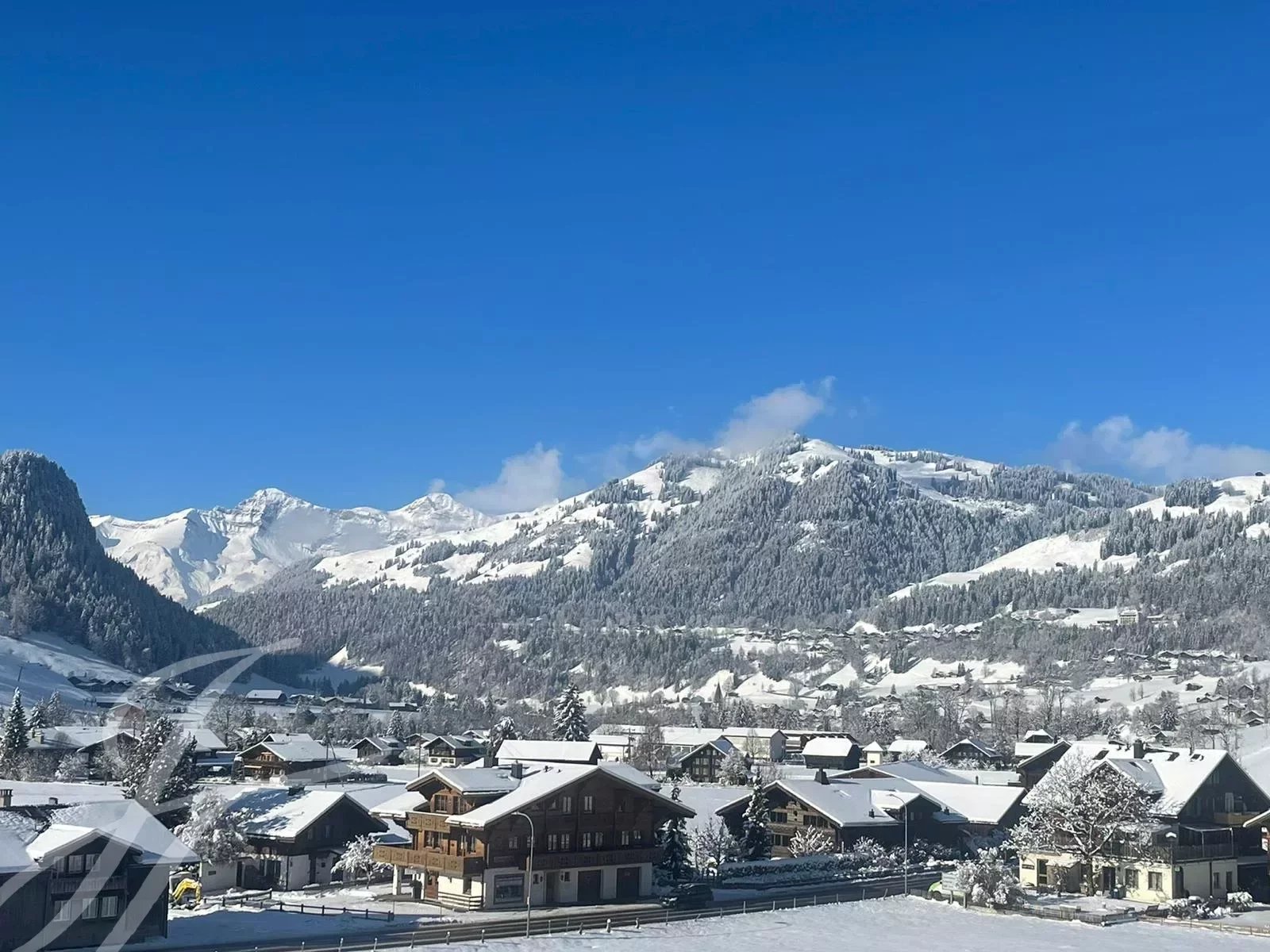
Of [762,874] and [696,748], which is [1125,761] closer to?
[762,874]

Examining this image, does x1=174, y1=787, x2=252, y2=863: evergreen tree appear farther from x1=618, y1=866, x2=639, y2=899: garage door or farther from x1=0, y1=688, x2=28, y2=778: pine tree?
x1=0, y1=688, x2=28, y2=778: pine tree

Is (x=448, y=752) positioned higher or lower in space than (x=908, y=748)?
lower

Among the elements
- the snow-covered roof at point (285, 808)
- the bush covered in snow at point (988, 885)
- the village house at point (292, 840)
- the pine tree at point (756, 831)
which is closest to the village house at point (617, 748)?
the pine tree at point (756, 831)

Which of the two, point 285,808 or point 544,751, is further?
point 544,751

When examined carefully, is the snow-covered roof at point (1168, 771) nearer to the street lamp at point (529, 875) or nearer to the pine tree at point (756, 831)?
the pine tree at point (756, 831)

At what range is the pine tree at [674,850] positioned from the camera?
260ft

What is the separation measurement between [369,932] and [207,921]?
1003 cm

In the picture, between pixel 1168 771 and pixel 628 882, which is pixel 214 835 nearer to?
pixel 628 882

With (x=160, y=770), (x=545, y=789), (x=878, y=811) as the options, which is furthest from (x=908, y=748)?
(x=545, y=789)

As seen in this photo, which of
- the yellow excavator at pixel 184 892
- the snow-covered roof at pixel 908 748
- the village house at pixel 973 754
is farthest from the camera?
the snow-covered roof at pixel 908 748

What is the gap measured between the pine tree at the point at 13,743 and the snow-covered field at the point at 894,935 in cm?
8553

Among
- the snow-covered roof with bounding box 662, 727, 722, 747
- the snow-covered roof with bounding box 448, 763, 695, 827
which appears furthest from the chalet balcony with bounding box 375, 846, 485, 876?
the snow-covered roof with bounding box 662, 727, 722, 747

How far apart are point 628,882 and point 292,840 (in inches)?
881

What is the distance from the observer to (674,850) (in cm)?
7931
